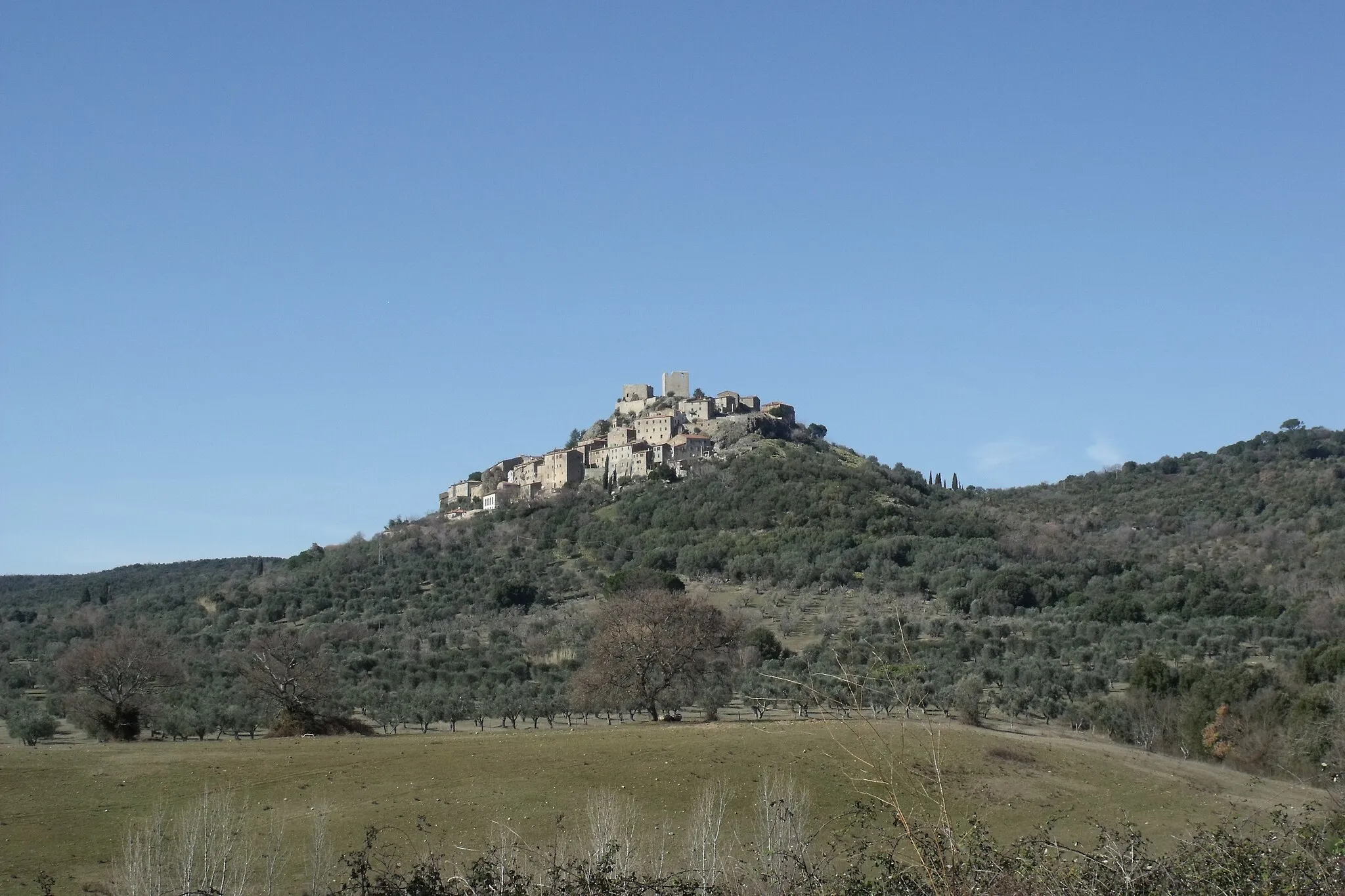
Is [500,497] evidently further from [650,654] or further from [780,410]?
[650,654]

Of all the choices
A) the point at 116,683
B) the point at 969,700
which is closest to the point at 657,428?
the point at 969,700

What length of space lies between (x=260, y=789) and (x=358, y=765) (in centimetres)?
331

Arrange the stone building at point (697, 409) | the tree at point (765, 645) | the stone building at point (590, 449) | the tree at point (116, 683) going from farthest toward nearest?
the stone building at point (697, 409) < the stone building at point (590, 449) < the tree at point (765, 645) < the tree at point (116, 683)

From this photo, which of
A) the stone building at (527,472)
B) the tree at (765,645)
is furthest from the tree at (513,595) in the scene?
the stone building at (527,472)

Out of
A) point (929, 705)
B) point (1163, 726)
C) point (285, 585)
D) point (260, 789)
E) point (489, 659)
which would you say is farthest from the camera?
point (285, 585)

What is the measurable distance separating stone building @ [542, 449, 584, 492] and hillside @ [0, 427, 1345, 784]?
7213mm

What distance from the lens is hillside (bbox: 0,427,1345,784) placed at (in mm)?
52219

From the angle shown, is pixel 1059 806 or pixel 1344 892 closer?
pixel 1344 892

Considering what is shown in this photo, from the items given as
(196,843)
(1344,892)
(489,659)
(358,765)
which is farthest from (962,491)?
(1344,892)

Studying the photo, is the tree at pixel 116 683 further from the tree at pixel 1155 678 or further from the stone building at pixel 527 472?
the stone building at pixel 527 472

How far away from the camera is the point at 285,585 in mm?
107500

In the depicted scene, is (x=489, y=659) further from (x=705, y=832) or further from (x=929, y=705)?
(x=705, y=832)

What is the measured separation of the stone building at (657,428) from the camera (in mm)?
149500

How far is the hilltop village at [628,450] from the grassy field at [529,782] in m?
101
